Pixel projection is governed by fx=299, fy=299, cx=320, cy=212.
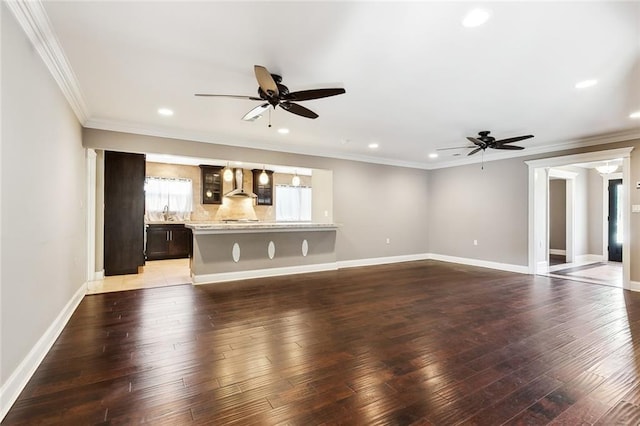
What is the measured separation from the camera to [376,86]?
10.7 feet

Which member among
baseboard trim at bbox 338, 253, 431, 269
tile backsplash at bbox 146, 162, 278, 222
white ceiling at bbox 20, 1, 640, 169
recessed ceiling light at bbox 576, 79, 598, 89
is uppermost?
white ceiling at bbox 20, 1, 640, 169

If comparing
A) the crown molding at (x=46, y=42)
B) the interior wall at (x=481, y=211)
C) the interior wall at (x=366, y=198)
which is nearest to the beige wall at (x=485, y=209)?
the interior wall at (x=481, y=211)

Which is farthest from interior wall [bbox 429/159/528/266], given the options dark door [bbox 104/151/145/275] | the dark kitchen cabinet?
dark door [bbox 104/151/145/275]

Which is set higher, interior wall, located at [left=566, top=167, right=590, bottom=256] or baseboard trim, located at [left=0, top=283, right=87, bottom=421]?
interior wall, located at [left=566, top=167, right=590, bottom=256]

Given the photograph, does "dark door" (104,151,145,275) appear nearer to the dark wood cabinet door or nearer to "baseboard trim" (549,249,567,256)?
the dark wood cabinet door

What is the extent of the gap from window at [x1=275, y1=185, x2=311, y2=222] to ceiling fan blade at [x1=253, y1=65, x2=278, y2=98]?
22.6 feet

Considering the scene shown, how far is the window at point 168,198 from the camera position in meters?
8.11

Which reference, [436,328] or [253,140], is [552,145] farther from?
[253,140]

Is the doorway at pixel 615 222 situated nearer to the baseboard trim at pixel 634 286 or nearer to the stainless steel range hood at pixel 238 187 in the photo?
the baseboard trim at pixel 634 286

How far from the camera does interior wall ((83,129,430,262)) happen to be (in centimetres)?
548

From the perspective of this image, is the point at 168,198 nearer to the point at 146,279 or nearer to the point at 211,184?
the point at 211,184

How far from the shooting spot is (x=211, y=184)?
28.6 feet

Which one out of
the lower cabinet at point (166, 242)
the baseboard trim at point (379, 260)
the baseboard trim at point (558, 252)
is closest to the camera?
the baseboard trim at point (379, 260)

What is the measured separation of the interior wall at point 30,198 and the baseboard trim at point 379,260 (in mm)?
4843
